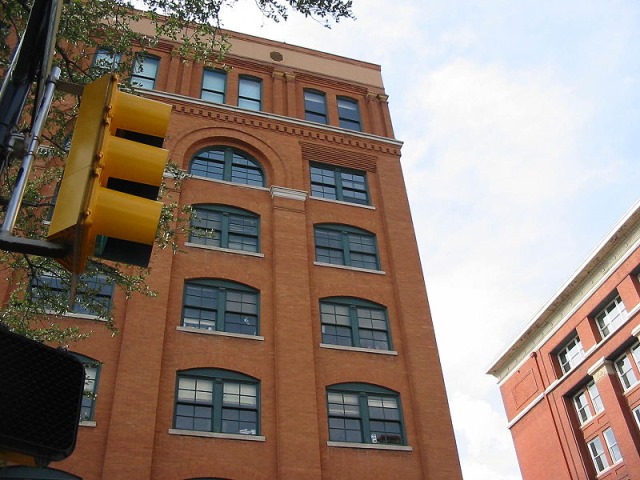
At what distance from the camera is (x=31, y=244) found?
11.3ft

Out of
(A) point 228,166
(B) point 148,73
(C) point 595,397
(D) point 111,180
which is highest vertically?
(B) point 148,73

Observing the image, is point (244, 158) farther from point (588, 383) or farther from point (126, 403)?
point (588, 383)

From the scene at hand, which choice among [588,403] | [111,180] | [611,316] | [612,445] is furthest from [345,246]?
[588,403]

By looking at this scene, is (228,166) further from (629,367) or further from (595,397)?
(595,397)

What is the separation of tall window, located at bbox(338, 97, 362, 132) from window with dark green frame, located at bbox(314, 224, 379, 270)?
7.11m

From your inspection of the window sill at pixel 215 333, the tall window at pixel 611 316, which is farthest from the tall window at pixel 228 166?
the tall window at pixel 611 316

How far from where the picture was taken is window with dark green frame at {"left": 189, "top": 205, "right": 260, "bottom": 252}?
24.7 meters

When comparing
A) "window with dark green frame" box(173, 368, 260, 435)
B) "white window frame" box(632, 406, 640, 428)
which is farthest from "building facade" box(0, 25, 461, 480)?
"white window frame" box(632, 406, 640, 428)

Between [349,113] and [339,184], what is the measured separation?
5518 mm

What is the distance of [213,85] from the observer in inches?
1223

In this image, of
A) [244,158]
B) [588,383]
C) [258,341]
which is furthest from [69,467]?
[588,383]

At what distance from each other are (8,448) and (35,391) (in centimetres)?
31

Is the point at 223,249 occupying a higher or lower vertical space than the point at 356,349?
higher

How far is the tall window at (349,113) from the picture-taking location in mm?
32469
